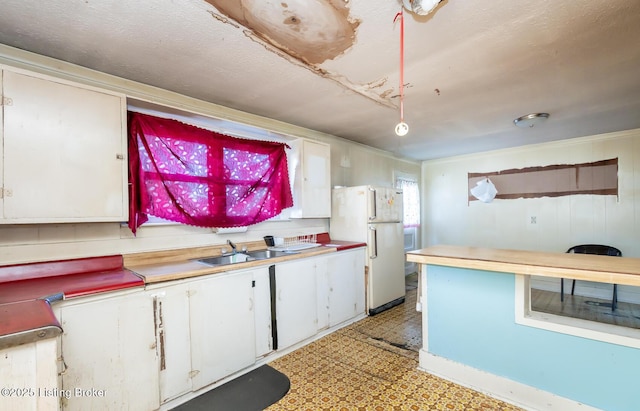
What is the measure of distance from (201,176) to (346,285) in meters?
1.98

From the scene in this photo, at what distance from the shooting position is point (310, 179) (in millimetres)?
3338

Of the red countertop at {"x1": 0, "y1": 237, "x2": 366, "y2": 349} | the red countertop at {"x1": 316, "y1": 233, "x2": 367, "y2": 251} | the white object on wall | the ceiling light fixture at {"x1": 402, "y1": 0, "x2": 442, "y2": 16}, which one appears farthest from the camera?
the white object on wall

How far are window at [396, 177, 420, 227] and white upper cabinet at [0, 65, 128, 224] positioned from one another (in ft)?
14.8

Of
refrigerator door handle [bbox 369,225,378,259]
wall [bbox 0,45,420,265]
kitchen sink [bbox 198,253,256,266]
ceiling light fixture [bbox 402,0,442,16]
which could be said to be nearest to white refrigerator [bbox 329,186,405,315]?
refrigerator door handle [bbox 369,225,378,259]

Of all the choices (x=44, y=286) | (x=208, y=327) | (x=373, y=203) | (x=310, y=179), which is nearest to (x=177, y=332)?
(x=208, y=327)

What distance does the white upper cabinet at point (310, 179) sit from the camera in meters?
3.25

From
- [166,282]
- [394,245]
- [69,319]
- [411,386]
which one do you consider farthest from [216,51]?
[394,245]

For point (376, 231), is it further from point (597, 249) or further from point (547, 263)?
point (597, 249)

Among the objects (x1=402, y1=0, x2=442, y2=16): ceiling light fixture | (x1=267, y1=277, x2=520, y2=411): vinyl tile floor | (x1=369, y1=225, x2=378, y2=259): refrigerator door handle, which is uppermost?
(x1=402, y1=0, x2=442, y2=16): ceiling light fixture

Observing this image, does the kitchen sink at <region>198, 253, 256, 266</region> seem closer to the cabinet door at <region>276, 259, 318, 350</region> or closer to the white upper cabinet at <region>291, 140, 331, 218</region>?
the cabinet door at <region>276, 259, 318, 350</region>

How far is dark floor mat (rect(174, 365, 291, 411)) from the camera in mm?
1907

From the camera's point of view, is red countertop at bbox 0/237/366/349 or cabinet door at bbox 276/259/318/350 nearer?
red countertop at bbox 0/237/366/349

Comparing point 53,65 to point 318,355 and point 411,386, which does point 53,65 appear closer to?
point 318,355

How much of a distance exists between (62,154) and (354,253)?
9.07 ft
